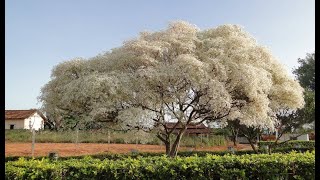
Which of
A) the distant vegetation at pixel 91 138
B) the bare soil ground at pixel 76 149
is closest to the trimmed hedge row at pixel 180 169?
the bare soil ground at pixel 76 149

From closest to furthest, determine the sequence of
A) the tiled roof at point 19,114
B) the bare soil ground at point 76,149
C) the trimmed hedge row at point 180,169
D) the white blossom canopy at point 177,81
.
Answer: the trimmed hedge row at point 180,169, the white blossom canopy at point 177,81, the bare soil ground at point 76,149, the tiled roof at point 19,114

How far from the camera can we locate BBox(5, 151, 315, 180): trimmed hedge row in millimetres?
6738

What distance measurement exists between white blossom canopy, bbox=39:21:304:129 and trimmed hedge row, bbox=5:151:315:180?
5.52 meters

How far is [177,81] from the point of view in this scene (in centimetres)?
1322

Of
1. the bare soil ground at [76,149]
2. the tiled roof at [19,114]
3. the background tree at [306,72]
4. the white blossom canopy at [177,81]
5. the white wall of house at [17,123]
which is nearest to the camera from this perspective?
the white blossom canopy at [177,81]

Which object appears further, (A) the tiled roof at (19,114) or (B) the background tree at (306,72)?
(A) the tiled roof at (19,114)

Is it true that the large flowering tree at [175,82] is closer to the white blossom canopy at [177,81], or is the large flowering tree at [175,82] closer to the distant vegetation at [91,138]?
the white blossom canopy at [177,81]

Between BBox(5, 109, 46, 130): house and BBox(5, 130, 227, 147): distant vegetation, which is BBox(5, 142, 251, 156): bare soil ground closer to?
BBox(5, 130, 227, 147): distant vegetation

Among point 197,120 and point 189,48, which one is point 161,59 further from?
point 197,120

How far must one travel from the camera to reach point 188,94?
46.5 ft

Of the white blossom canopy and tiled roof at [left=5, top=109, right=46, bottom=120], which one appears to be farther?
tiled roof at [left=5, top=109, right=46, bottom=120]

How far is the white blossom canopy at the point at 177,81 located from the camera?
42.0 feet

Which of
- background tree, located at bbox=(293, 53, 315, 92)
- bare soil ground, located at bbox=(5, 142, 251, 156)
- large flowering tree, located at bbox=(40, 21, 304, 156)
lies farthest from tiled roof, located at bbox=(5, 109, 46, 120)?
large flowering tree, located at bbox=(40, 21, 304, 156)

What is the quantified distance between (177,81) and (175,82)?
0.08 metres
